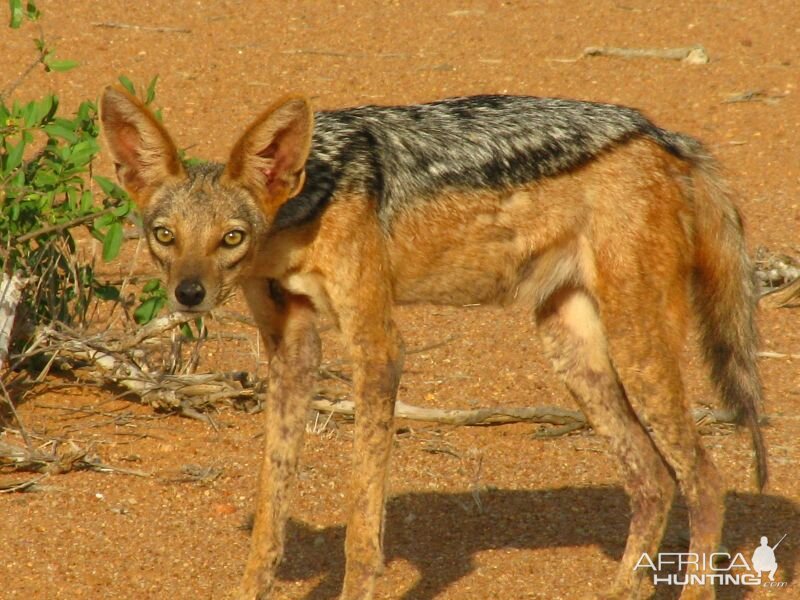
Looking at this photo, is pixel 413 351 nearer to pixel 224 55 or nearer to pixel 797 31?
pixel 224 55

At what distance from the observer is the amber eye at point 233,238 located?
19.0 feet

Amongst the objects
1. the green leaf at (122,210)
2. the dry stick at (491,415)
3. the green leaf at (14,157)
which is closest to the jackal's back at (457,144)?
the green leaf at (122,210)

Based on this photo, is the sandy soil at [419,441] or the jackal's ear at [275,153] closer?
the jackal's ear at [275,153]

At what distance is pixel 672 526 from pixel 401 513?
1.36m

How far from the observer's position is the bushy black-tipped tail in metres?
6.64

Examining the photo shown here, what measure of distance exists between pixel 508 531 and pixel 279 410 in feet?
4.94

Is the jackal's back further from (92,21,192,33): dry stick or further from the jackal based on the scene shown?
(92,21,192,33): dry stick

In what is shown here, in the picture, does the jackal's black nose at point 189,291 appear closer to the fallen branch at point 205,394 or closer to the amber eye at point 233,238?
the amber eye at point 233,238

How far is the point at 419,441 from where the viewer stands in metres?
8.12

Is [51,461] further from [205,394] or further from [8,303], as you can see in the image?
[205,394]

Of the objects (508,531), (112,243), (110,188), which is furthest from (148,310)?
(508,531)

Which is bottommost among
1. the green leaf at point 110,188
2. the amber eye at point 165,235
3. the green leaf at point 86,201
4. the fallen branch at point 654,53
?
the fallen branch at point 654,53

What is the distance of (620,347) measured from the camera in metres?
6.43

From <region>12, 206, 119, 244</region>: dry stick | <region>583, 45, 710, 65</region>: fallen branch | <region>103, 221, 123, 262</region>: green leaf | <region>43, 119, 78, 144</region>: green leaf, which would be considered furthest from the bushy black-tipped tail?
<region>583, 45, 710, 65</region>: fallen branch
